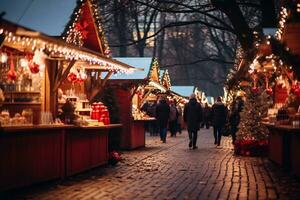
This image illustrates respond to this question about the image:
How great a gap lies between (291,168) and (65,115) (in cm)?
530

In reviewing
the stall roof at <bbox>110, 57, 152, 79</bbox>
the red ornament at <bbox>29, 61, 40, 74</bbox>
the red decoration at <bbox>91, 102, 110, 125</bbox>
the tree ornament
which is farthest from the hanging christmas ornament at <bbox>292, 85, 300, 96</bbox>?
the stall roof at <bbox>110, 57, 152, 79</bbox>

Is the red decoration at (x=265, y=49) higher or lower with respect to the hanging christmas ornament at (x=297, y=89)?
higher

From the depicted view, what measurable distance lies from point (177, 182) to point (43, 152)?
276 cm

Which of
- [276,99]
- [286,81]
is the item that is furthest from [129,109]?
[286,81]

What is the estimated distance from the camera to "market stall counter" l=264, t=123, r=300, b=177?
1328 cm

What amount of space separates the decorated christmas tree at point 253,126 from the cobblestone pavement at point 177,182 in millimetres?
2352

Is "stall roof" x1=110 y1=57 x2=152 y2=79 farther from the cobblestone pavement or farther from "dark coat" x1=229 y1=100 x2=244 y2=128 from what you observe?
the cobblestone pavement

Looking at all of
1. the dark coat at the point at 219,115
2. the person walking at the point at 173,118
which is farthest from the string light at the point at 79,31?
the person walking at the point at 173,118

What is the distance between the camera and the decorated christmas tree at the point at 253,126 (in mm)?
20875

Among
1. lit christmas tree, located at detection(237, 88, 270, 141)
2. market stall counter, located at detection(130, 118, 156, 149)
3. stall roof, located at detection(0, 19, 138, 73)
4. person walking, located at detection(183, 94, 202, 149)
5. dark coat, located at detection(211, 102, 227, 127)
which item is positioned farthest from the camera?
dark coat, located at detection(211, 102, 227, 127)

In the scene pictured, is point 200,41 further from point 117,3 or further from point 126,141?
point 126,141

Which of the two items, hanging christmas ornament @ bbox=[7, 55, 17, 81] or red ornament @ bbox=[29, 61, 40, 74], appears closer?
red ornament @ bbox=[29, 61, 40, 74]

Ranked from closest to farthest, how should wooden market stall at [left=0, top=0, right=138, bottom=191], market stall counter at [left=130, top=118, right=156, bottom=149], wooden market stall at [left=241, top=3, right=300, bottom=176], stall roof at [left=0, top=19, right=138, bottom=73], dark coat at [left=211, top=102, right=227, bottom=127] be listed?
stall roof at [left=0, top=19, right=138, bottom=73] < wooden market stall at [left=0, top=0, right=138, bottom=191] < wooden market stall at [left=241, top=3, right=300, bottom=176] < market stall counter at [left=130, top=118, right=156, bottom=149] < dark coat at [left=211, top=102, right=227, bottom=127]

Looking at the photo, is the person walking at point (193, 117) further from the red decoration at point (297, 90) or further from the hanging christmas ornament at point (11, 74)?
the hanging christmas ornament at point (11, 74)
